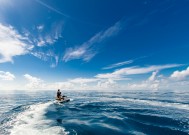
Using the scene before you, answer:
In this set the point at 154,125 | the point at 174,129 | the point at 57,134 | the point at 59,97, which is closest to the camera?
the point at 57,134

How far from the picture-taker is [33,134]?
1761 cm

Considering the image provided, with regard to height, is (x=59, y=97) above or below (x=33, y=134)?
above

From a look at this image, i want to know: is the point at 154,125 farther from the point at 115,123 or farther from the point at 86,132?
the point at 86,132

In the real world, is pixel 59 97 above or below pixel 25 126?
above

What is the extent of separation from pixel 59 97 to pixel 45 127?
92.0ft

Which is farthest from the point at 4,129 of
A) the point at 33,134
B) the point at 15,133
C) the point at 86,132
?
the point at 86,132

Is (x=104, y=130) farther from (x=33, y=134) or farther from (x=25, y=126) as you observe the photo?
(x=25, y=126)

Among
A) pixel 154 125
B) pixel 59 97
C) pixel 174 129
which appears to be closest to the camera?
pixel 174 129

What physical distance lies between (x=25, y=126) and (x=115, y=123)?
1157 cm

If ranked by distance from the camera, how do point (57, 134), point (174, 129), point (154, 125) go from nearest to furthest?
point (57, 134), point (174, 129), point (154, 125)

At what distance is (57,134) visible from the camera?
17.4 metres

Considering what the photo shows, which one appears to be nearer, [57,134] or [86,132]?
[57,134]

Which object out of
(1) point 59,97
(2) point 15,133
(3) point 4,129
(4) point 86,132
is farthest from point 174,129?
(1) point 59,97

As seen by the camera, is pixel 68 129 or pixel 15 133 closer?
pixel 15 133
